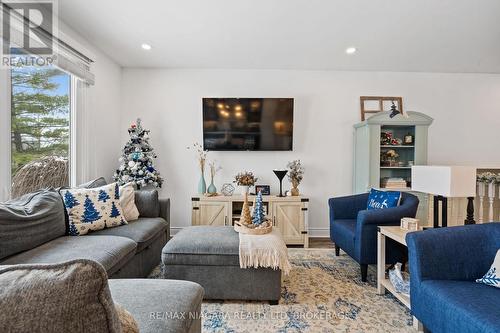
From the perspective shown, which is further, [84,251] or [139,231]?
[139,231]

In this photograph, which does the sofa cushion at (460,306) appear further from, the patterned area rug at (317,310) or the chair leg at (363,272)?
the chair leg at (363,272)

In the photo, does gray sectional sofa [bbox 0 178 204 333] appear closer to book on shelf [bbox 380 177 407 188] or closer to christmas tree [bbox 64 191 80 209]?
christmas tree [bbox 64 191 80 209]

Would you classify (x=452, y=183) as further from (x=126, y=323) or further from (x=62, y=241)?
(x=62, y=241)

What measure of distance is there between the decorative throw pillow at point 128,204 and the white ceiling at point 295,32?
1706 millimetres

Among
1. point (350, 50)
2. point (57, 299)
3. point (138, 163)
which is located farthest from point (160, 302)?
point (350, 50)

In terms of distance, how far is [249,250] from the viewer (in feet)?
6.62

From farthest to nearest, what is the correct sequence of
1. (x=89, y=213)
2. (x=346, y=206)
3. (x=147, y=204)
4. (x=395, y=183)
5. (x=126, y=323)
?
(x=395, y=183), (x=346, y=206), (x=147, y=204), (x=89, y=213), (x=126, y=323)

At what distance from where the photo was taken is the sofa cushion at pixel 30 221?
1721mm

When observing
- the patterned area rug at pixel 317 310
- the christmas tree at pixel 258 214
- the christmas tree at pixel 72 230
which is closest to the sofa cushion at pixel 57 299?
the patterned area rug at pixel 317 310

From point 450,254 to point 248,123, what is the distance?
2743mm

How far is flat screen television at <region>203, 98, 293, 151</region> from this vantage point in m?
3.78

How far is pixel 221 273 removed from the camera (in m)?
2.06

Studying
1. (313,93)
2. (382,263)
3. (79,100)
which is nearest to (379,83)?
(313,93)

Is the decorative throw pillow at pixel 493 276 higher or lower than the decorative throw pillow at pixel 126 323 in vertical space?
lower
